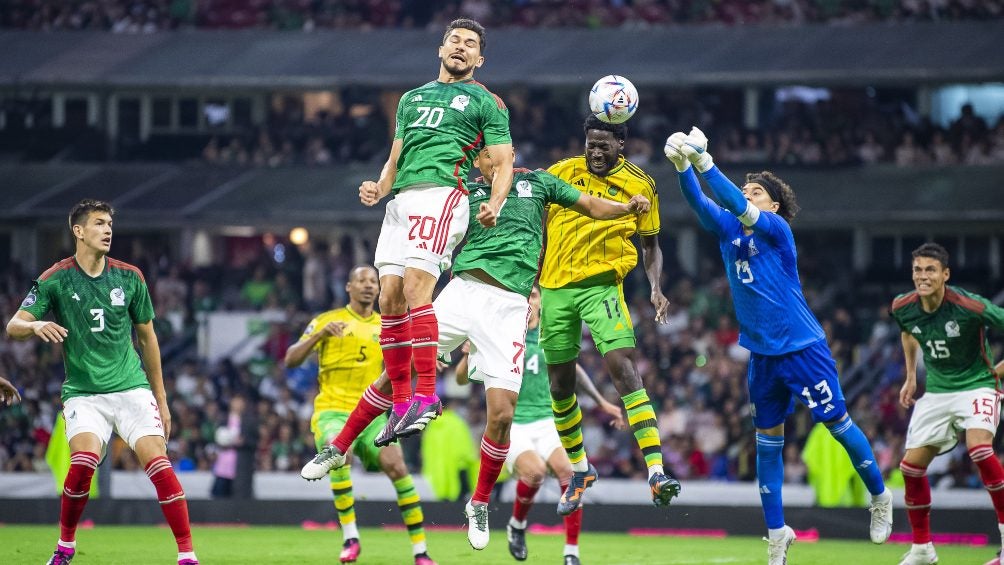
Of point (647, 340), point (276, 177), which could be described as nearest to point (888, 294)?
point (647, 340)

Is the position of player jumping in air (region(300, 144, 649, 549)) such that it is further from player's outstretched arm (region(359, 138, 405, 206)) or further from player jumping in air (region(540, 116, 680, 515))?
player's outstretched arm (region(359, 138, 405, 206))

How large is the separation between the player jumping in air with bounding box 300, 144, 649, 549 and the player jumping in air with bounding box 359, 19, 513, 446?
0.42 m

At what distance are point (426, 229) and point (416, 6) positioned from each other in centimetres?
2274

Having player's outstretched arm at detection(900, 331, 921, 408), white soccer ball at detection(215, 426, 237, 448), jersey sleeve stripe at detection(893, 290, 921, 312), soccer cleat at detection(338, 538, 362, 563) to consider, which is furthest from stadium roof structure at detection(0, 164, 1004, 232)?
soccer cleat at detection(338, 538, 362, 563)

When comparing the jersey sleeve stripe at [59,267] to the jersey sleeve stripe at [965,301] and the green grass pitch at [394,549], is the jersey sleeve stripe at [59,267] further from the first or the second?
the jersey sleeve stripe at [965,301]

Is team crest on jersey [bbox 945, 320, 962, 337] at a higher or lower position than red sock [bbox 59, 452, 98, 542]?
higher

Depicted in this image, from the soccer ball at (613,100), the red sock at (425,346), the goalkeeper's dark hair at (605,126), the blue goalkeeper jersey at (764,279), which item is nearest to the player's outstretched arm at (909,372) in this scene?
the blue goalkeeper jersey at (764,279)

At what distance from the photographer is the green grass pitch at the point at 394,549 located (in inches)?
541

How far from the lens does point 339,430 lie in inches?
550

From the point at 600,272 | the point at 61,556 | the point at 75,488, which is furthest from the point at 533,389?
the point at 61,556

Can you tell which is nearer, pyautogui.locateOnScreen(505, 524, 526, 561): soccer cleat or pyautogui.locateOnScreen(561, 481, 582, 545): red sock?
pyautogui.locateOnScreen(561, 481, 582, 545): red sock

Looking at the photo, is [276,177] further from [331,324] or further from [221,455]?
[331,324]

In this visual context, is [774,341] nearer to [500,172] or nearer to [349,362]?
[500,172]

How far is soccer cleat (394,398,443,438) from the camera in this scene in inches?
390
